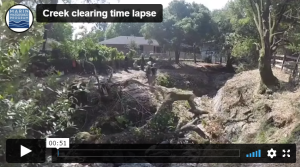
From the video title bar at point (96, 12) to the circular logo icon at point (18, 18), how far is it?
33 cm

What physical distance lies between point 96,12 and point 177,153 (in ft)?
15.0

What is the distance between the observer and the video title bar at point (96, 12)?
2.53 metres

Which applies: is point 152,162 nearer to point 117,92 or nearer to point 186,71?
point 117,92

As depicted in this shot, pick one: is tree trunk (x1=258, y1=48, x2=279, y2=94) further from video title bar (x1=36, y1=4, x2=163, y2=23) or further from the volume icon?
video title bar (x1=36, y1=4, x2=163, y2=23)

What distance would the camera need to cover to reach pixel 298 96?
5.76 metres

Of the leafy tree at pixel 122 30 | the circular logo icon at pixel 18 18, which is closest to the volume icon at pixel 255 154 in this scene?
the circular logo icon at pixel 18 18

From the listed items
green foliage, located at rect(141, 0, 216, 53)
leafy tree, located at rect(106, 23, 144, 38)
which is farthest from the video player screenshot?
leafy tree, located at rect(106, 23, 144, 38)

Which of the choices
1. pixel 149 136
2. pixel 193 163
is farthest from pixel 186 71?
pixel 193 163

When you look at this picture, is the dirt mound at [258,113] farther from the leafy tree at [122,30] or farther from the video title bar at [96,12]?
the leafy tree at [122,30]

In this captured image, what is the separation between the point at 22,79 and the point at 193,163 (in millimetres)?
3921

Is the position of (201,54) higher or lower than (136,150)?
higher

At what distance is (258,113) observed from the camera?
21.2 ft

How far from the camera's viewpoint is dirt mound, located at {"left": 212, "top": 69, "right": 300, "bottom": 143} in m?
5.21

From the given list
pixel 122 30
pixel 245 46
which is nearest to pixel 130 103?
pixel 245 46
